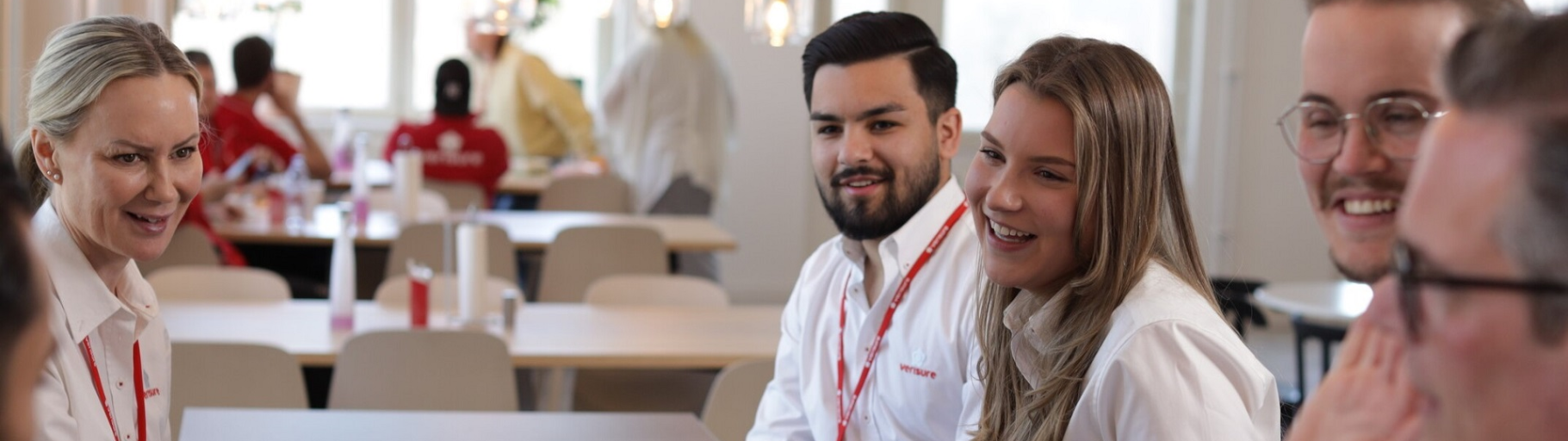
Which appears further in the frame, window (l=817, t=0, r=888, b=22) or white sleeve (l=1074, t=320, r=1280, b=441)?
window (l=817, t=0, r=888, b=22)

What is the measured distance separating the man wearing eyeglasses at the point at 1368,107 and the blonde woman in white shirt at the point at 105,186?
4.84ft

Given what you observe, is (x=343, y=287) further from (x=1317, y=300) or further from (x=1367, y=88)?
(x=1317, y=300)

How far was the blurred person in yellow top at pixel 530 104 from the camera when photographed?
301 inches

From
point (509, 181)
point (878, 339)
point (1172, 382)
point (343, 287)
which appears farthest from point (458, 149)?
point (1172, 382)

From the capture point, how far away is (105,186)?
189cm

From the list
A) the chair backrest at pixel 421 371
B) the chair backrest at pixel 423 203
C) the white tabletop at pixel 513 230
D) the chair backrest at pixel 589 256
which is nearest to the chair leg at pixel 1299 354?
the white tabletop at pixel 513 230

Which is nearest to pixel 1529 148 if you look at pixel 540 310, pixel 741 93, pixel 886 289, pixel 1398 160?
pixel 1398 160

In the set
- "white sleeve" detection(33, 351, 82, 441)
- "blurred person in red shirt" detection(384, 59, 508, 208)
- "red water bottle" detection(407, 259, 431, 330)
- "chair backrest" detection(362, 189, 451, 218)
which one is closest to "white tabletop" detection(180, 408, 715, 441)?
"white sleeve" detection(33, 351, 82, 441)

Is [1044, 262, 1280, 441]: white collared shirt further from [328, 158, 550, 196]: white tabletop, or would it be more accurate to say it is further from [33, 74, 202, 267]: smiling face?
[328, 158, 550, 196]: white tabletop

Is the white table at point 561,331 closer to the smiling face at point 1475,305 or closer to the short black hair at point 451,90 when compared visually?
the short black hair at point 451,90

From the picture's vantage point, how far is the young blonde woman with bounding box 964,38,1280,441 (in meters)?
1.55

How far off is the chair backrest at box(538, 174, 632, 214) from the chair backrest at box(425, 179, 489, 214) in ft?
1.10

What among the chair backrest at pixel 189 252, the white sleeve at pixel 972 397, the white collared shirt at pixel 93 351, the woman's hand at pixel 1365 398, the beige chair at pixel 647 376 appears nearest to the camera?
the woman's hand at pixel 1365 398

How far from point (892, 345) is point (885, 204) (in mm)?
275
